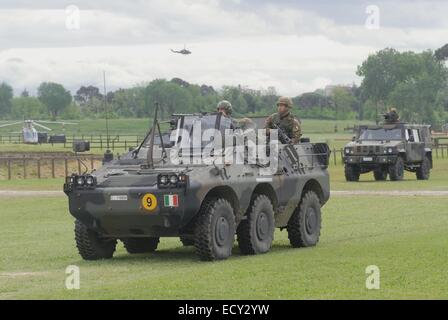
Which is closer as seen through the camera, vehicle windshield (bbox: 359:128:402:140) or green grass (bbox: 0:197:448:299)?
green grass (bbox: 0:197:448:299)

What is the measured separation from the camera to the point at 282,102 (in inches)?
825

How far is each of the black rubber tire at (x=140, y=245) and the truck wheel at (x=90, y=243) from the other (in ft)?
2.71

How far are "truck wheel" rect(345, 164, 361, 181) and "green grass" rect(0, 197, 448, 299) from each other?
22213mm

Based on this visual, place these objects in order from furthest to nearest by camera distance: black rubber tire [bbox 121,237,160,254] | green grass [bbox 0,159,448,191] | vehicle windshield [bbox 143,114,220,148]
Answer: green grass [bbox 0,159,448,191] → black rubber tire [bbox 121,237,160,254] → vehicle windshield [bbox 143,114,220,148]

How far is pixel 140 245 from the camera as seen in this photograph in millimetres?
19766

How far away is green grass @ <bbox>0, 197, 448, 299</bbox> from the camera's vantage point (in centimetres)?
1409

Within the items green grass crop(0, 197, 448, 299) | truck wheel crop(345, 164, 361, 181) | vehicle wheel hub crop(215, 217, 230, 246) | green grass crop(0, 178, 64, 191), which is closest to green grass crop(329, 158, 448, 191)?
truck wheel crop(345, 164, 361, 181)

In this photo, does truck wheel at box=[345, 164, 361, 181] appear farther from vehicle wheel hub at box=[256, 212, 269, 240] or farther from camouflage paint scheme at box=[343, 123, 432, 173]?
vehicle wheel hub at box=[256, 212, 269, 240]

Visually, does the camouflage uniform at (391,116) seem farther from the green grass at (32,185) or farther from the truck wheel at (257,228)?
the truck wheel at (257,228)

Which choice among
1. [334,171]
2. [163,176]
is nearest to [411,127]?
[334,171]

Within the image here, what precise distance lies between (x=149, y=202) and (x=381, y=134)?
32.7 metres

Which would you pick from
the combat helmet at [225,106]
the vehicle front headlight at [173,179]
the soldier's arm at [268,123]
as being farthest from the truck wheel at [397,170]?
the vehicle front headlight at [173,179]

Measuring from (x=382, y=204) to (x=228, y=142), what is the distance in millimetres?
13931
